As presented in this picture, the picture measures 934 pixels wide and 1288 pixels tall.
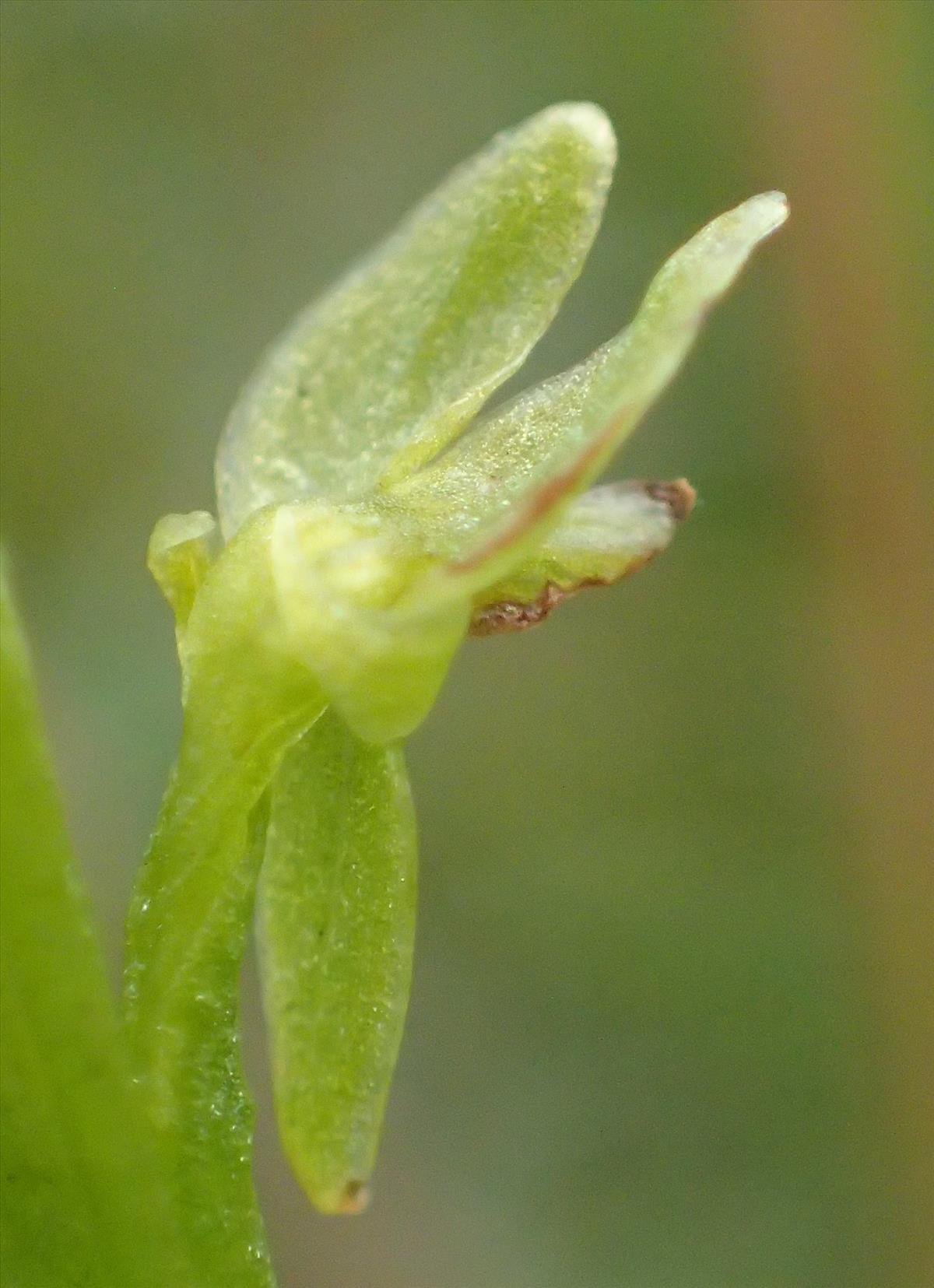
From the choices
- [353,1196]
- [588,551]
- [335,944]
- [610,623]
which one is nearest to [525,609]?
[588,551]

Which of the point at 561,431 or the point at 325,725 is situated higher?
the point at 561,431

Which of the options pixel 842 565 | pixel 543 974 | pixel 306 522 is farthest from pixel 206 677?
pixel 842 565

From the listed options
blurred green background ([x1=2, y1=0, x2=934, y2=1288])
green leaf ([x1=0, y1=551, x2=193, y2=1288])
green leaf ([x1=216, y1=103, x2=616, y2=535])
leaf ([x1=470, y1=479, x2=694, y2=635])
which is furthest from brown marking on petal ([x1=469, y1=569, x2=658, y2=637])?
blurred green background ([x1=2, y1=0, x2=934, y2=1288])

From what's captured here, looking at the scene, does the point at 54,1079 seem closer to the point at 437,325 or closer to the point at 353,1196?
the point at 353,1196

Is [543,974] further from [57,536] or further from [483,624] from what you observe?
[483,624]

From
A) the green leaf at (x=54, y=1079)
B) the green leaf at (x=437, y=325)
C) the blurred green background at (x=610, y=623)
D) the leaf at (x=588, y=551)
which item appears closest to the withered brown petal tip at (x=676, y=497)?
the leaf at (x=588, y=551)

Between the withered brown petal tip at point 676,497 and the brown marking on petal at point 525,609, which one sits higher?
the withered brown petal tip at point 676,497

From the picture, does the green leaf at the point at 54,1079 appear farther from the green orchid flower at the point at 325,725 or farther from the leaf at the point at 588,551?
the leaf at the point at 588,551
